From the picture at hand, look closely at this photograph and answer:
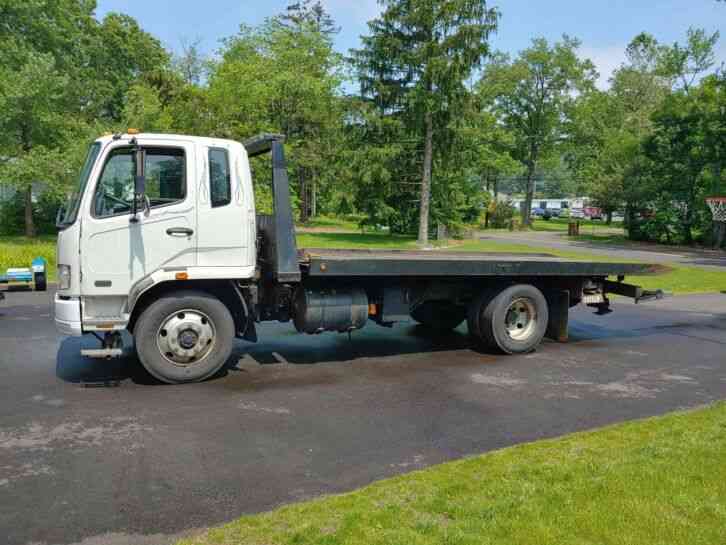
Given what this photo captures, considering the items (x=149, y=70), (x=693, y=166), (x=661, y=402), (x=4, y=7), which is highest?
(x=149, y=70)

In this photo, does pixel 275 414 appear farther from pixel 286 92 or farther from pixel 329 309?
pixel 286 92

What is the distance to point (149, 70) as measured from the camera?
167ft

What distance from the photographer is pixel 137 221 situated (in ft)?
21.9

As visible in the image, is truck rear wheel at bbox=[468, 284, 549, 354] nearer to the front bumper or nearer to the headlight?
the front bumper

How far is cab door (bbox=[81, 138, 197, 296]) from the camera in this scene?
6.61 metres

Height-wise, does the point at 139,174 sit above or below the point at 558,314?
above

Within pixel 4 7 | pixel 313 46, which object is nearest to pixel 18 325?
pixel 4 7

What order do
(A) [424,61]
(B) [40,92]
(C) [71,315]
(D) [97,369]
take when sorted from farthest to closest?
1. (A) [424,61]
2. (B) [40,92]
3. (D) [97,369]
4. (C) [71,315]

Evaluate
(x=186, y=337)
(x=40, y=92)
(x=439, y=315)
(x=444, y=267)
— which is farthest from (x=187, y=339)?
(x=40, y=92)

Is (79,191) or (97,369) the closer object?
(79,191)

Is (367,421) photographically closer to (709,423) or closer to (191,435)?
(191,435)

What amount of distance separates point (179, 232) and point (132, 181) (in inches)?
28.2

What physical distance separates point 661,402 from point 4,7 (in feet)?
97.7

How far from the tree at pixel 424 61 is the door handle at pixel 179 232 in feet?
80.2
